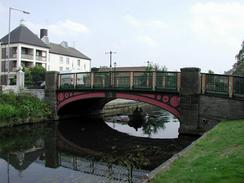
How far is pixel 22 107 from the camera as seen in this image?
22250 mm

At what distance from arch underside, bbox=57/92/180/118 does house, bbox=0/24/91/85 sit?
1844 centimetres

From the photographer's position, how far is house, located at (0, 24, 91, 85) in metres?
51.2

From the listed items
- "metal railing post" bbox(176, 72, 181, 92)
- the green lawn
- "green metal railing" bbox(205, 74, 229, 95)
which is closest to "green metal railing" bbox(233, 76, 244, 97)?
"green metal railing" bbox(205, 74, 229, 95)

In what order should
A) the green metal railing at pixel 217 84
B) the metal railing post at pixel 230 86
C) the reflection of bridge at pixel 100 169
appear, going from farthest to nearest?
1. the green metal railing at pixel 217 84
2. the metal railing post at pixel 230 86
3. the reflection of bridge at pixel 100 169

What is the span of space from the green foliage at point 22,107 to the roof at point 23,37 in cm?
2934

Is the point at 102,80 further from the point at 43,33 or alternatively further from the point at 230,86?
the point at 43,33

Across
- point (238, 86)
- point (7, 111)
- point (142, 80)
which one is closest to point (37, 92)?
point (7, 111)

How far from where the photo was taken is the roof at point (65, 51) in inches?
2389

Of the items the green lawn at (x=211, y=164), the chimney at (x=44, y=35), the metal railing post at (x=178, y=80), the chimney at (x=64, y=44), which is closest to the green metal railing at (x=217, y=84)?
the metal railing post at (x=178, y=80)

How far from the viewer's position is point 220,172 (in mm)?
6723

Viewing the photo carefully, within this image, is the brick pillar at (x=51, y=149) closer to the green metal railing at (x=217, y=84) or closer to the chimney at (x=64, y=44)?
the green metal railing at (x=217, y=84)

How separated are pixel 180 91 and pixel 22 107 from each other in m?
11.6

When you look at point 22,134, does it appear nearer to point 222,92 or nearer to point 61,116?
point 61,116

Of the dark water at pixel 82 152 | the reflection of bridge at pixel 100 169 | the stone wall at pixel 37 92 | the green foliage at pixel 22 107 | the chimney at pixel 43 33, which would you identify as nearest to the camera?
the reflection of bridge at pixel 100 169
